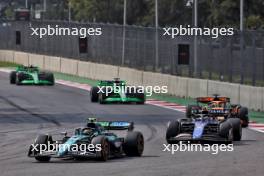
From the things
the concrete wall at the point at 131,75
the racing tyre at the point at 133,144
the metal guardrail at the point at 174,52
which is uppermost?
the metal guardrail at the point at 174,52

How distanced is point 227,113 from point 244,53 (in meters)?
10.5

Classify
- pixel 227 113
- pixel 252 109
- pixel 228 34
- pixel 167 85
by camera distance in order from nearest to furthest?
pixel 227 113
pixel 252 109
pixel 228 34
pixel 167 85

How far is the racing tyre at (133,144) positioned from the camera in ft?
70.0

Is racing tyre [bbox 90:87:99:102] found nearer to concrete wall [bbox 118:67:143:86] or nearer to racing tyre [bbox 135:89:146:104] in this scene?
racing tyre [bbox 135:89:146:104]

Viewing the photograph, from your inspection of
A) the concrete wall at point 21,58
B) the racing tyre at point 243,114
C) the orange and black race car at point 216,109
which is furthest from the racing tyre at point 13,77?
the racing tyre at point 243,114

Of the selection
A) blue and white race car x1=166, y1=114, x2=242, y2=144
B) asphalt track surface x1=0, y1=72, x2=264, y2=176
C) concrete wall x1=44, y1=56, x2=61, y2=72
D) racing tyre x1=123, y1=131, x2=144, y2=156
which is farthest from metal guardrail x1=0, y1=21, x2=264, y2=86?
racing tyre x1=123, y1=131, x2=144, y2=156

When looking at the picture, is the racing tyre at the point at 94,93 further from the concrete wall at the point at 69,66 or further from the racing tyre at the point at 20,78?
the concrete wall at the point at 69,66

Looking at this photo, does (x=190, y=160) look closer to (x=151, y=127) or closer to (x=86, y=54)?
(x=151, y=127)

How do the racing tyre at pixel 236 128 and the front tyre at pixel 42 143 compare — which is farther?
the racing tyre at pixel 236 128

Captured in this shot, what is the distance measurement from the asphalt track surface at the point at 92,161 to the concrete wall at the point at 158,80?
2.44 metres

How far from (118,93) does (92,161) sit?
16.2 m

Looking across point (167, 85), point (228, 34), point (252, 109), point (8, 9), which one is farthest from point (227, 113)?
point (8, 9)

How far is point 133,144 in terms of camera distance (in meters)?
21.4

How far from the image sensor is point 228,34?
123ft
